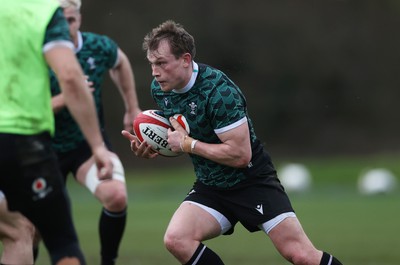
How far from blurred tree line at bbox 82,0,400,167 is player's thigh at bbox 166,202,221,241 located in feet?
82.7

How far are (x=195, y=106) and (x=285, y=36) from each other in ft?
95.6

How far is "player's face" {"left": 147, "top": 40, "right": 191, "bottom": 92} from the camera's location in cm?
609

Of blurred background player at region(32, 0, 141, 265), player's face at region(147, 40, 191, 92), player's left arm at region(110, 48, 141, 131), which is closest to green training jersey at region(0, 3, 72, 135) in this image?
player's face at region(147, 40, 191, 92)

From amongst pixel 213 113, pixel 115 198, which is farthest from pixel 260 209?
pixel 115 198

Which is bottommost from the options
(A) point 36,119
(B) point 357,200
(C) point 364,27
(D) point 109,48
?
(A) point 36,119

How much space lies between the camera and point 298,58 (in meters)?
34.7

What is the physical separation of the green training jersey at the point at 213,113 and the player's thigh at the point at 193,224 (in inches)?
8.9

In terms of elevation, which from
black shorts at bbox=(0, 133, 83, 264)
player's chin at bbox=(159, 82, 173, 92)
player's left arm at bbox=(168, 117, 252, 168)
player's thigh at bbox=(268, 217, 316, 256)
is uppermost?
player's chin at bbox=(159, 82, 173, 92)

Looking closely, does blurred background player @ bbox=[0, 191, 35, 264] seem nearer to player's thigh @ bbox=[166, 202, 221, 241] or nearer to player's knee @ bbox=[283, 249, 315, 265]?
player's thigh @ bbox=[166, 202, 221, 241]

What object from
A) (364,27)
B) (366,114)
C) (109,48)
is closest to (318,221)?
(109,48)

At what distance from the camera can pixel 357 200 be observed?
19156 millimetres

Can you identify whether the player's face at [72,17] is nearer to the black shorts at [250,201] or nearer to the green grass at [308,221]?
the black shorts at [250,201]

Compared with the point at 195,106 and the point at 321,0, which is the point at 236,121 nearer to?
the point at 195,106

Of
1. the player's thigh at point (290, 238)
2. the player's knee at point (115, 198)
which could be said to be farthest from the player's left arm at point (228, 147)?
the player's knee at point (115, 198)
